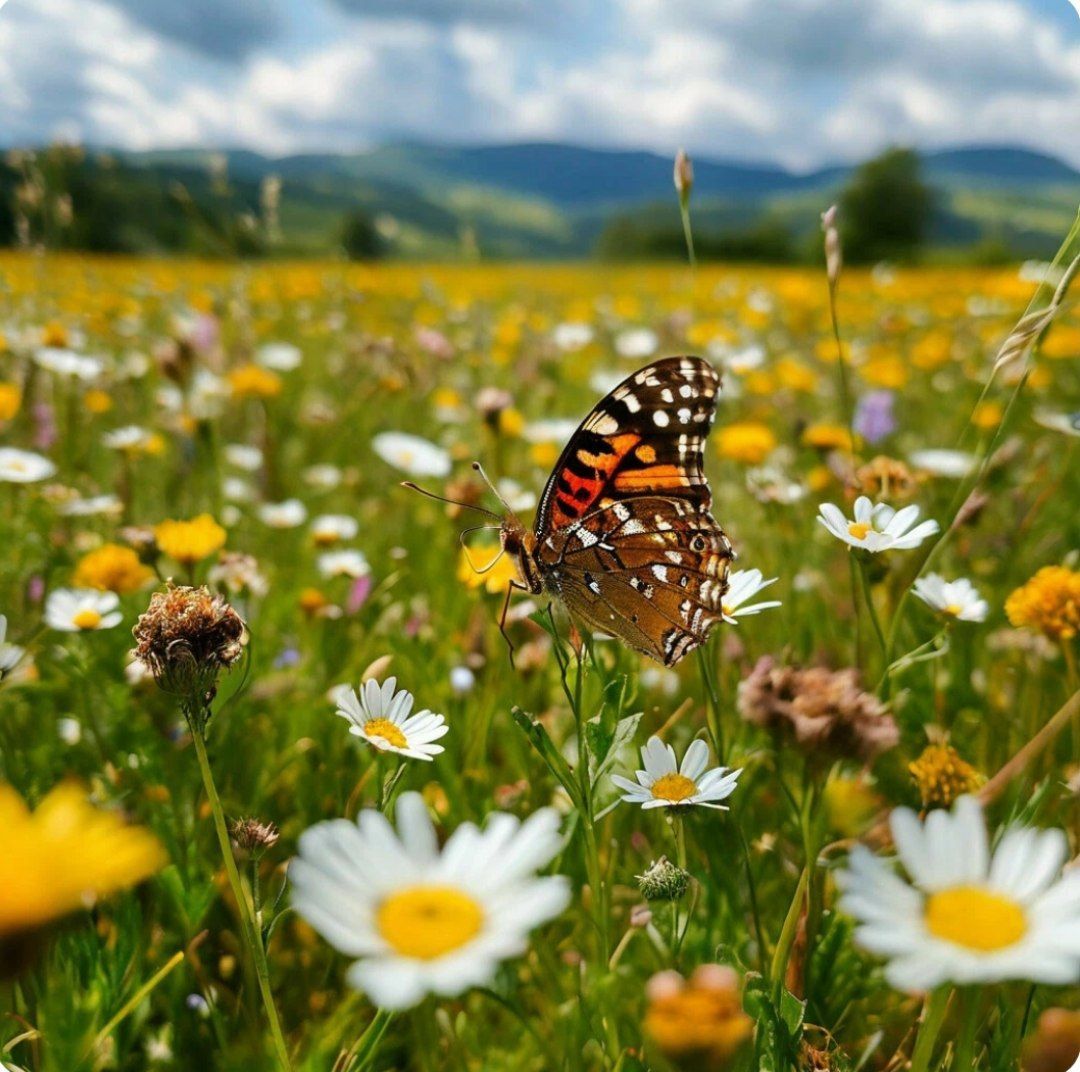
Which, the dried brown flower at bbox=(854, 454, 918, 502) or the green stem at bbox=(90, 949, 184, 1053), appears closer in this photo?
the green stem at bbox=(90, 949, 184, 1053)

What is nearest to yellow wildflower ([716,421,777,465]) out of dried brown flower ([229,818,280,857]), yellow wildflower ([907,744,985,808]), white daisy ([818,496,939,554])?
white daisy ([818,496,939,554])

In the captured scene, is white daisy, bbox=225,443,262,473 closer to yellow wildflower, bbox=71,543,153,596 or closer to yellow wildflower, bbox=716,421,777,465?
yellow wildflower, bbox=71,543,153,596

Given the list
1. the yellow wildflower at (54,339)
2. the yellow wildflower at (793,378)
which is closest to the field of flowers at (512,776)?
the yellow wildflower at (54,339)

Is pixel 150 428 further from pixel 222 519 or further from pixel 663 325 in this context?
pixel 663 325

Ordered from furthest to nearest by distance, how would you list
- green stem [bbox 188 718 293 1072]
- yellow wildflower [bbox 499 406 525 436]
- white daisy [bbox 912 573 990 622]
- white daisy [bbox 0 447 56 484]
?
yellow wildflower [bbox 499 406 525 436] < white daisy [bbox 0 447 56 484] < white daisy [bbox 912 573 990 622] < green stem [bbox 188 718 293 1072]

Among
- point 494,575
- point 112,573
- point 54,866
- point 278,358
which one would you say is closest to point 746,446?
point 494,575

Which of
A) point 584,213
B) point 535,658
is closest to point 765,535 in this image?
point 535,658

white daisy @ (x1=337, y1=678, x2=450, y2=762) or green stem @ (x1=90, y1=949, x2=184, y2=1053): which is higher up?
white daisy @ (x1=337, y1=678, x2=450, y2=762)
